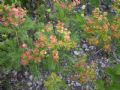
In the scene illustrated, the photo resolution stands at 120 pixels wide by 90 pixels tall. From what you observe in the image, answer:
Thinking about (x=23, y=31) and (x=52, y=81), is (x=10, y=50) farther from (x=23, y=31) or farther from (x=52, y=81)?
(x=52, y=81)

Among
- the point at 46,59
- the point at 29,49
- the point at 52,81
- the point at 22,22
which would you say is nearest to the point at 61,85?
the point at 52,81

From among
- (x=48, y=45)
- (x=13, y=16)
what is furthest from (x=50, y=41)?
(x=13, y=16)

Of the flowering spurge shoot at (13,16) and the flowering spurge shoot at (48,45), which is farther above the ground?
the flowering spurge shoot at (13,16)

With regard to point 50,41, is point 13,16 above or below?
above

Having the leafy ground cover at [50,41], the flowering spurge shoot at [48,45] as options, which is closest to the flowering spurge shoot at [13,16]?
the leafy ground cover at [50,41]

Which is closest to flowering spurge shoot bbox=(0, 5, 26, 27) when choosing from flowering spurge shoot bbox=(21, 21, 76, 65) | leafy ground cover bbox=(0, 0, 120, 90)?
leafy ground cover bbox=(0, 0, 120, 90)

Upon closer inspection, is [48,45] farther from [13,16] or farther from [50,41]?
[13,16]

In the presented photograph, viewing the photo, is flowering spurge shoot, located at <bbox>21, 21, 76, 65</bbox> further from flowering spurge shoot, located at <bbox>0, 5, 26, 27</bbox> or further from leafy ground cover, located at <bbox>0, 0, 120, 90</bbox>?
flowering spurge shoot, located at <bbox>0, 5, 26, 27</bbox>

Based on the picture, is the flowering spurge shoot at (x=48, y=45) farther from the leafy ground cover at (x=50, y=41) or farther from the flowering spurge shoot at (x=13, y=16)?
the flowering spurge shoot at (x=13, y=16)

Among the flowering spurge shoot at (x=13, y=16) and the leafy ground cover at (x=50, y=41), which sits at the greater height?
the flowering spurge shoot at (x=13, y=16)
